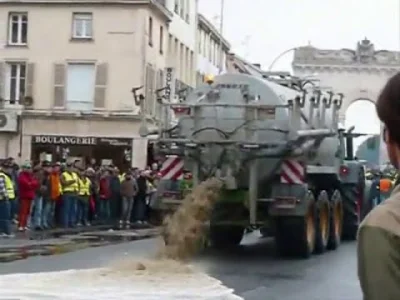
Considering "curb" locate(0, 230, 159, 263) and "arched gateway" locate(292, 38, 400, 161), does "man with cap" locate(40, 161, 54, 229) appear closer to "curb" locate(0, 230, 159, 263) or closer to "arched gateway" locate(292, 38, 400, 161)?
"curb" locate(0, 230, 159, 263)

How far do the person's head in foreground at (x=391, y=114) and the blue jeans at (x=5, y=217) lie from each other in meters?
20.5

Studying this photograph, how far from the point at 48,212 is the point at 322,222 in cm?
819

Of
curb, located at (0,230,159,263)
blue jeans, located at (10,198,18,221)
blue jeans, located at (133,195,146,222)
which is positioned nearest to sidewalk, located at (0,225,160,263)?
curb, located at (0,230,159,263)

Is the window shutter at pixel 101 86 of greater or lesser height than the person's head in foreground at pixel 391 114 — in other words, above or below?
above

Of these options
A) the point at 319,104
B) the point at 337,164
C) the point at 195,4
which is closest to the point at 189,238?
the point at 319,104

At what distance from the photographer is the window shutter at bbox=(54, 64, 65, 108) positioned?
4484 centimetres

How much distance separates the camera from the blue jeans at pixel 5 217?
22.6m

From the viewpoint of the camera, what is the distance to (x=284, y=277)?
15.6m

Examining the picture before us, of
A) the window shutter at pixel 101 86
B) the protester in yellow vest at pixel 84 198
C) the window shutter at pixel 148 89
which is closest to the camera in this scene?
the protester in yellow vest at pixel 84 198

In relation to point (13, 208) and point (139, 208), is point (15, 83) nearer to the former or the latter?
point (139, 208)

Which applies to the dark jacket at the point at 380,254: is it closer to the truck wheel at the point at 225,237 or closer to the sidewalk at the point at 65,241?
the sidewalk at the point at 65,241

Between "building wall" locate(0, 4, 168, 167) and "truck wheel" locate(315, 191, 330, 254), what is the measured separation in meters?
24.7

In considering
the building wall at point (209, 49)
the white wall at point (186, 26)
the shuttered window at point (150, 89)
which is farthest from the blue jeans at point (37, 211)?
the building wall at point (209, 49)

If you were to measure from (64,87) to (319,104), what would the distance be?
86.8 feet
